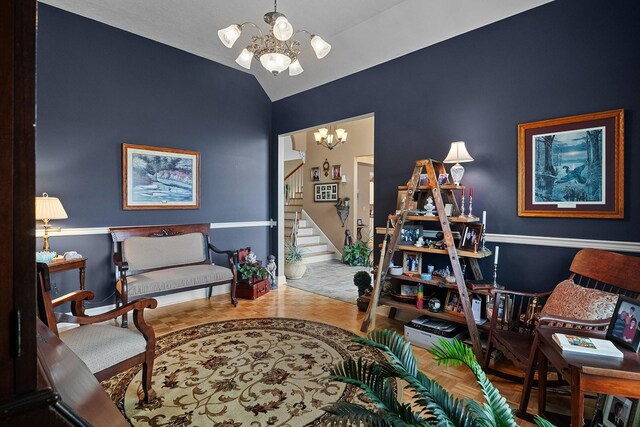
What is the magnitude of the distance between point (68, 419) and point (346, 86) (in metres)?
4.48

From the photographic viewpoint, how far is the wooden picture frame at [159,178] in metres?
4.02

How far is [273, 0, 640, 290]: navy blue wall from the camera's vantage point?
2.48 metres

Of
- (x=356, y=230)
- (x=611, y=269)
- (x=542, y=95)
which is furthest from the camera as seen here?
(x=356, y=230)

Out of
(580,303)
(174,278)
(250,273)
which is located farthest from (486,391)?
(250,273)

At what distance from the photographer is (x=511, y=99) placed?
9.77 ft

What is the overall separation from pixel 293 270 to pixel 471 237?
3.39m

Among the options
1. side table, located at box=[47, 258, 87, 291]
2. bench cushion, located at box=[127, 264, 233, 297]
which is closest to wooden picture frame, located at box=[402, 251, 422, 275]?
bench cushion, located at box=[127, 264, 233, 297]

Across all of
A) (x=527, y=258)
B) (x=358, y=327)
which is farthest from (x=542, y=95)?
(x=358, y=327)

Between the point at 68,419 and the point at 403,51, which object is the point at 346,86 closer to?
the point at 403,51

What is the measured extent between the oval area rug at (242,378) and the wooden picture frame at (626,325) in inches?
58.4

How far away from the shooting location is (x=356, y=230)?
7.82 m

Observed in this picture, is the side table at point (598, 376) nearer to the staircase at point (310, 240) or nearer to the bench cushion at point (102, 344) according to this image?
the bench cushion at point (102, 344)

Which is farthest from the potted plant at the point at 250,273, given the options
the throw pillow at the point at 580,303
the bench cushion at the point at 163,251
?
the throw pillow at the point at 580,303

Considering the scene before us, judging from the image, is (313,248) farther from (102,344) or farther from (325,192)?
(102,344)
